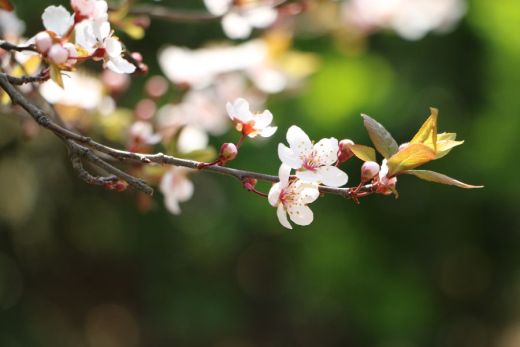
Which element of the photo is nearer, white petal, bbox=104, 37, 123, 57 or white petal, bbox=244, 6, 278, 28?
white petal, bbox=104, 37, 123, 57

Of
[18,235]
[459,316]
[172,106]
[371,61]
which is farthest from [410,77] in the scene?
[172,106]

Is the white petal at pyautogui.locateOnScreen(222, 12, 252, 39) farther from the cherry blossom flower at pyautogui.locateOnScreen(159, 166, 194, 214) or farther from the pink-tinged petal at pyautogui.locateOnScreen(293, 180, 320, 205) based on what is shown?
the pink-tinged petal at pyautogui.locateOnScreen(293, 180, 320, 205)

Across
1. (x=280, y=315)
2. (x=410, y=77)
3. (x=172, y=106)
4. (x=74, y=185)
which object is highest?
(x=172, y=106)

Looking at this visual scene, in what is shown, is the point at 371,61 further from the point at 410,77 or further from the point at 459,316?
the point at 459,316

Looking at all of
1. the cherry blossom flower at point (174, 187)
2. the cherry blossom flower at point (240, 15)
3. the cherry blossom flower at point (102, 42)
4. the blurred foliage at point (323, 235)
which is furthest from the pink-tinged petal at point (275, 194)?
the blurred foliage at point (323, 235)

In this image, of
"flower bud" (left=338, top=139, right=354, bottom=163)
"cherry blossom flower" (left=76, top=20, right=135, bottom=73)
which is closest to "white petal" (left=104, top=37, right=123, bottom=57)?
"cherry blossom flower" (left=76, top=20, right=135, bottom=73)

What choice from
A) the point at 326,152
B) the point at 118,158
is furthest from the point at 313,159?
the point at 118,158
